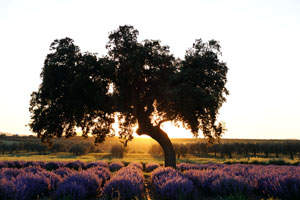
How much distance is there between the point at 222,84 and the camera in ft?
51.9

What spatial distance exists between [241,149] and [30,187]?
97.7 metres

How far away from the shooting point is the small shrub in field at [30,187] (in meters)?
5.95

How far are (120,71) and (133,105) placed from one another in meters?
2.94

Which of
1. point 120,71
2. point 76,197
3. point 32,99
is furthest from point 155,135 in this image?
point 76,197

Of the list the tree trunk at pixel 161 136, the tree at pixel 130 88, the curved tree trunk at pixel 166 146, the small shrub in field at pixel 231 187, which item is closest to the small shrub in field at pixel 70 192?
the small shrub in field at pixel 231 187

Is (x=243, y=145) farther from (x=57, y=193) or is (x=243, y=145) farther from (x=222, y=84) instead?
(x=57, y=193)

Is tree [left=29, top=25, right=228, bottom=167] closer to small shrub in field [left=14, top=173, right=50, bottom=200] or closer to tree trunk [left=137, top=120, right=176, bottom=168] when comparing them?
tree trunk [left=137, top=120, right=176, bottom=168]

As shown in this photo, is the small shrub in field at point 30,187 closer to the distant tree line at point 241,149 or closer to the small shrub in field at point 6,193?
the small shrub in field at point 6,193

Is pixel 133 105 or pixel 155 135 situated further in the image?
pixel 155 135

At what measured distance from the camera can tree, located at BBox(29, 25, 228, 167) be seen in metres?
15.4

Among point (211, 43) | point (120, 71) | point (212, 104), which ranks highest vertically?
point (211, 43)

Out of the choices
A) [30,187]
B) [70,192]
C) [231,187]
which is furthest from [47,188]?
[231,187]

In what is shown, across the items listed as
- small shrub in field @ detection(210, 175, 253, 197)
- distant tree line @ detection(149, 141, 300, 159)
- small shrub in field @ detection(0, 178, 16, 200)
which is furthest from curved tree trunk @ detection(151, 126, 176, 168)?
distant tree line @ detection(149, 141, 300, 159)

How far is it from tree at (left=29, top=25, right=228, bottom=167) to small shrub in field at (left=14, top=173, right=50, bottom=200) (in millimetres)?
8092
